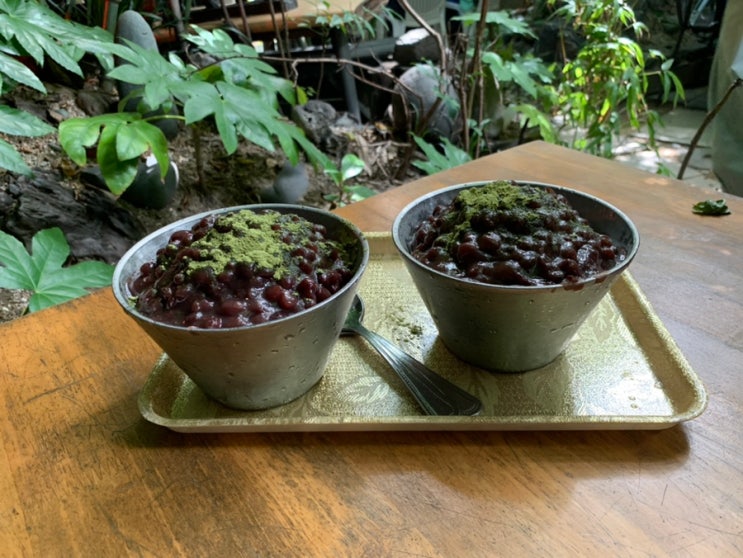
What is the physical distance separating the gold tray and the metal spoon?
0.06ft

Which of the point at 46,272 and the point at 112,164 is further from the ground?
the point at 112,164

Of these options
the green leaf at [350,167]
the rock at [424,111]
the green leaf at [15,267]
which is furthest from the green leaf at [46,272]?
the rock at [424,111]

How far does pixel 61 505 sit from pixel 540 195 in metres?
0.73

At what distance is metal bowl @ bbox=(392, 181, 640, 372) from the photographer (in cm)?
68

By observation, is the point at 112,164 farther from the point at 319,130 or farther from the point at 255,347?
the point at 319,130

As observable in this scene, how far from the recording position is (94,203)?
2.03 m

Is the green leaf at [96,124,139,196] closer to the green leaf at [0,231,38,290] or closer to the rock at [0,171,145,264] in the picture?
the green leaf at [0,231,38,290]

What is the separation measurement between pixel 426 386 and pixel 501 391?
4.1 inches

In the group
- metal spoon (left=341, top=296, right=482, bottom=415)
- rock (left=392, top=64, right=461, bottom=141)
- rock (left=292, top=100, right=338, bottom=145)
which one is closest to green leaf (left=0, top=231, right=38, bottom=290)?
metal spoon (left=341, top=296, right=482, bottom=415)

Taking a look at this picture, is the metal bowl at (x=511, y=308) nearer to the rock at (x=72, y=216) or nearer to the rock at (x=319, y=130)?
the rock at (x=72, y=216)

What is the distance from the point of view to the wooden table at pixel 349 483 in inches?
23.0

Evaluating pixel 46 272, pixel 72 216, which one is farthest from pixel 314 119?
pixel 46 272

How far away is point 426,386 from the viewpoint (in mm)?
758

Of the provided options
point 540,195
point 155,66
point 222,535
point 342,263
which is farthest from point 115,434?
point 155,66
